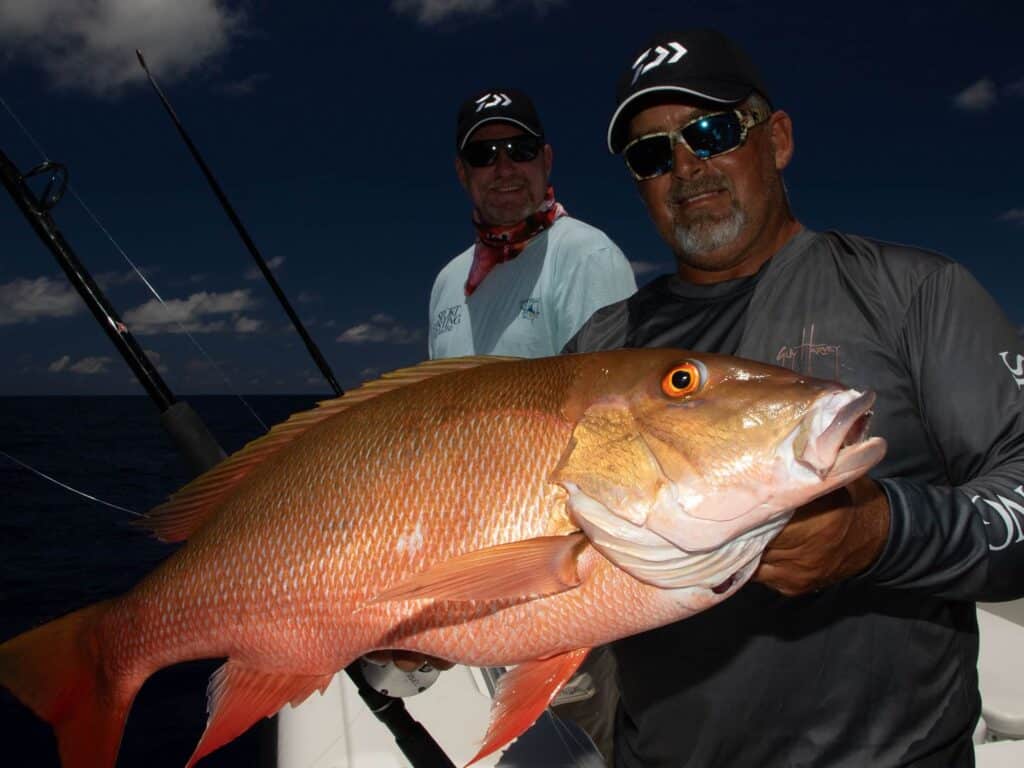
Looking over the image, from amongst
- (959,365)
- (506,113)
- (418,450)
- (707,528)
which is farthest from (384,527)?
(506,113)

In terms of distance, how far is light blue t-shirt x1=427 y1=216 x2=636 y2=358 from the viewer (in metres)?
3.24

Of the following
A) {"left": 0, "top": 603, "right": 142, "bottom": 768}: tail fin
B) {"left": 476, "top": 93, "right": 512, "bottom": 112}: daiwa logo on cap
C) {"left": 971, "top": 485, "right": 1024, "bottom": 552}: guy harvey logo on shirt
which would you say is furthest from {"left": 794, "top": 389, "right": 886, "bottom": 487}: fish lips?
{"left": 476, "top": 93, "right": 512, "bottom": 112}: daiwa logo on cap

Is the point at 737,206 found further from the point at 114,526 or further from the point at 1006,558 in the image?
the point at 114,526

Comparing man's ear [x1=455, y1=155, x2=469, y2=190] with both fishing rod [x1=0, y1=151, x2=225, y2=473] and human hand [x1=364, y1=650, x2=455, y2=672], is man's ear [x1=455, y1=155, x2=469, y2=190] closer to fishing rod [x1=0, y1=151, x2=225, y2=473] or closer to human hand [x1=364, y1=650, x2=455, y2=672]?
fishing rod [x1=0, y1=151, x2=225, y2=473]

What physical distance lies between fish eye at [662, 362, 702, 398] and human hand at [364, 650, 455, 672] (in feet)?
3.11

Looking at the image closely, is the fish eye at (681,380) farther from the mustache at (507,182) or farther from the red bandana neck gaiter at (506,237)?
the mustache at (507,182)

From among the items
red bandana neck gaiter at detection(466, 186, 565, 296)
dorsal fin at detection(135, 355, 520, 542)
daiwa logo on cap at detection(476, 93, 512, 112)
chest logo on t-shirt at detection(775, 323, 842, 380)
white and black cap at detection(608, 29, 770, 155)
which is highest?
daiwa logo on cap at detection(476, 93, 512, 112)

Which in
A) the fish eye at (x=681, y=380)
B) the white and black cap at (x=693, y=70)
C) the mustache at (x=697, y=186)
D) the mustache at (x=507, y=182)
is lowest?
the fish eye at (x=681, y=380)

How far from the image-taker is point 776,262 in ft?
6.52

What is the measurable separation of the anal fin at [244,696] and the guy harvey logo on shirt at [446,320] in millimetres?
2358

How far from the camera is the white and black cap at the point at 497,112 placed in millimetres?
3746

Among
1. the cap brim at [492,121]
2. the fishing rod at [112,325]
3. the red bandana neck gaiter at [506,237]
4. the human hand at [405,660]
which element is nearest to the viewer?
the human hand at [405,660]

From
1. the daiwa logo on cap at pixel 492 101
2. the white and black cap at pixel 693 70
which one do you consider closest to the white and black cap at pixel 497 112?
the daiwa logo on cap at pixel 492 101

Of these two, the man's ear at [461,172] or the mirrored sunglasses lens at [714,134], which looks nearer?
the mirrored sunglasses lens at [714,134]
